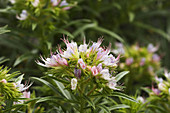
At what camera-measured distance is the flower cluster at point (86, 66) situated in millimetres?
1151

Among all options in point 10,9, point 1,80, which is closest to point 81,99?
point 1,80

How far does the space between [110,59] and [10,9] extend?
1.04 meters

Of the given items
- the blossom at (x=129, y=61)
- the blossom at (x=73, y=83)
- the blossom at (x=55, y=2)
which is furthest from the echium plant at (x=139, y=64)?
the blossom at (x=73, y=83)

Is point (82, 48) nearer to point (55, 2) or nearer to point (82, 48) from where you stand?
point (82, 48)

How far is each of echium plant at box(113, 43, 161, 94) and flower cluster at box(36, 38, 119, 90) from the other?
100cm

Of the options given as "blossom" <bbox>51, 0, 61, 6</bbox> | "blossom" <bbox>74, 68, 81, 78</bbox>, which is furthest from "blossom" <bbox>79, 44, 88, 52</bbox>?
"blossom" <bbox>51, 0, 61, 6</bbox>

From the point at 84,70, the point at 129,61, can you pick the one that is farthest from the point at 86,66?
the point at 129,61

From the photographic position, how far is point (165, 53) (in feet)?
9.99

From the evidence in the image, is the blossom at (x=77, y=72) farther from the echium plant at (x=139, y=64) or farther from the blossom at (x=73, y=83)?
the echium plant at (x=139, y=64)

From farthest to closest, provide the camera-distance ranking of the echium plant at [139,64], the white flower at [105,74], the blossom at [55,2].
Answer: the echium plant at [139,64] < the blossom at [55,2] < the white flower at [105,74]

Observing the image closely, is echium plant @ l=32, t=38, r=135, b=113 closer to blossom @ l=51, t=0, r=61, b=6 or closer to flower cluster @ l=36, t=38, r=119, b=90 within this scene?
flower cluster @ l=36, t=38, r=119, b=90

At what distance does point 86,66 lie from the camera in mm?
1170

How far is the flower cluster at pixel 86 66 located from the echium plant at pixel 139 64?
1.00m

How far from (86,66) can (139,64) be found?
3.97ft
